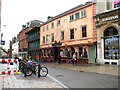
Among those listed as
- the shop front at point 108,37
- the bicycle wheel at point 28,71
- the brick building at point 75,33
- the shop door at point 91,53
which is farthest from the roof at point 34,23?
the bicycle wheel at point 28,71

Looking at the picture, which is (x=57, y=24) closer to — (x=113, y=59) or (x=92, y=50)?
(x=92, y=50)

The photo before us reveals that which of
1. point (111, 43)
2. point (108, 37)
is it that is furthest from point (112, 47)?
point (108, 37)

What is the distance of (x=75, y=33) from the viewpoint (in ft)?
72.6

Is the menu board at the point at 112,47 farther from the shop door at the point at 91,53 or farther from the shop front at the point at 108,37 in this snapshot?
the shop door at the point at 91,53

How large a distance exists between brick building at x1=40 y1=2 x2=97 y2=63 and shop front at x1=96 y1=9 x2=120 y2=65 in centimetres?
128

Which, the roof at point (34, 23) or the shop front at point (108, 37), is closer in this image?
the shop front at point (108, 37)

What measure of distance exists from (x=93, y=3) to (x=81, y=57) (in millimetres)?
8140

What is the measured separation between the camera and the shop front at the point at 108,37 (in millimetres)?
15242

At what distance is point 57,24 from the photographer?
27094 mm

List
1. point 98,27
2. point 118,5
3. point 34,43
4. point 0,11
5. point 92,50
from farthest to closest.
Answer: point 34,43
point 92,50
point 98,27
point 118,5
point 0,11

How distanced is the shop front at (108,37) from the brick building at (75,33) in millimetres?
1282

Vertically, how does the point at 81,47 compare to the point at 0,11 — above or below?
below

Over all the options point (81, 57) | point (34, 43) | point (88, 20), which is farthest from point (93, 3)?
point (34, 43)

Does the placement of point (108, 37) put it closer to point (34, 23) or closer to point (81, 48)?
point (81, 48)
